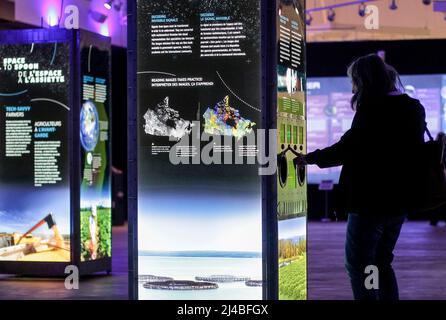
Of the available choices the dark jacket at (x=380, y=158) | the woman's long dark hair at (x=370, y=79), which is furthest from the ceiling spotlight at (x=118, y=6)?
the dark jacket at (x=380, y=158)

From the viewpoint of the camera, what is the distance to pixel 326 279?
977cm

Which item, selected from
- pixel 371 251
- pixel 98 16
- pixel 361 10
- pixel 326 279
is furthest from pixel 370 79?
pixel 361 10

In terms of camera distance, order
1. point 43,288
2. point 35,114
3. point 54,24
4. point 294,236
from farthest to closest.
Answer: point 54,24 < point 35,114 < point 43,288 < point 294,236

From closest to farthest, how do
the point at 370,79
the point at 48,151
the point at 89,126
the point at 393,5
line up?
the point at 370,79 < the point at 48,151 < the point at 89,126 < the point at 393,5

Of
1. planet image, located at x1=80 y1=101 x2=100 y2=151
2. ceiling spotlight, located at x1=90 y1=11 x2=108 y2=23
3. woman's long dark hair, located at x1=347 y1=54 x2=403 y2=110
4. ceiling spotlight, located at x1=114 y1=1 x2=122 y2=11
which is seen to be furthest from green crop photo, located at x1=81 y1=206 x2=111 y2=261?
A: ceiling spotlight, located at x1=114 y1=1 x2=122 y2=11

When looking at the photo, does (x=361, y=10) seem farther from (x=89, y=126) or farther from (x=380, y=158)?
(x=380, y=158)

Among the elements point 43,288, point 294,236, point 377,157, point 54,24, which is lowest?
point 43,288

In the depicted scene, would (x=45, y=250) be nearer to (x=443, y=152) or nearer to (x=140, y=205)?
(x=140, y=205)

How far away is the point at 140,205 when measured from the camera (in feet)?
21.0

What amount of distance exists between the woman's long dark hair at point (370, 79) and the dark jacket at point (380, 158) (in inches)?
3.0

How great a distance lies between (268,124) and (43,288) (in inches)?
158

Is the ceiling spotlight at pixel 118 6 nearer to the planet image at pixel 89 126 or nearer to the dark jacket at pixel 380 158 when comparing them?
the planet image at pixel 89 126

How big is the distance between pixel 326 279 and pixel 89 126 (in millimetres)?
2837

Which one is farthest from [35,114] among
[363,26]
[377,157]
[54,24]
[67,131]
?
[363,26]
